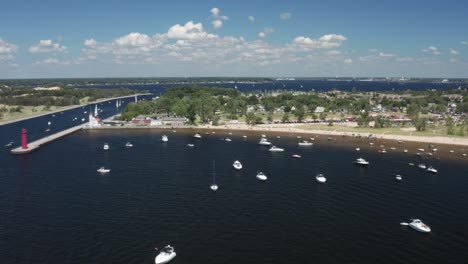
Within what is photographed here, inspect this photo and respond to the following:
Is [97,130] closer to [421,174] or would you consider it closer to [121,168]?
[121,168]

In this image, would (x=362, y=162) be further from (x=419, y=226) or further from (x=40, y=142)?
(x=40, y=142)

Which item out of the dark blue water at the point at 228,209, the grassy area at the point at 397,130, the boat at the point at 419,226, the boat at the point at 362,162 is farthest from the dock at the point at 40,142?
the boat at the point at 419,226

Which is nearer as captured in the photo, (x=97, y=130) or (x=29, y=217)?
(x=29, y=217)

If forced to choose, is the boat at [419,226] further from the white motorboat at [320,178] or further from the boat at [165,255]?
the boat at [165,255]

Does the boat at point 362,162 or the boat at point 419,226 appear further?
the boat at point 362,162

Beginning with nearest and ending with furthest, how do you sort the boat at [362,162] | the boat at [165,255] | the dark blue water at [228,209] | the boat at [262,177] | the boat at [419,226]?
the boat at [165,255]
the dark blue water at [228,209]
the boat at [419,226]
the boat at [262,177]
the boat at [362,162]

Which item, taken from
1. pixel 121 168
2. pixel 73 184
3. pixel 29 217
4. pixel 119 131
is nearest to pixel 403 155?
pixel 121 168
